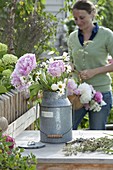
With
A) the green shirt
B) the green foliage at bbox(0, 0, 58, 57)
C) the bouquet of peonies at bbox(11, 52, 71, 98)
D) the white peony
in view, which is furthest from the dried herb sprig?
the green foliage at bbox(0, 0, 58, 57)

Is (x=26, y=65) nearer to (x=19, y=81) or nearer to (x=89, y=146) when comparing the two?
(x=19, y=81)

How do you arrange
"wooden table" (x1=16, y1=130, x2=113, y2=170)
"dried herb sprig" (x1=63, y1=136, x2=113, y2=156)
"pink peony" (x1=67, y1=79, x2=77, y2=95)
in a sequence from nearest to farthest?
"wooden table" (x1=16, y1=130, x2=113, y2=170)
"dried herb sprig" (x1=63, y1=136, x2=113, y2=156)
"pink peony" (x1=67, y1=79, x2=77, y2=95)

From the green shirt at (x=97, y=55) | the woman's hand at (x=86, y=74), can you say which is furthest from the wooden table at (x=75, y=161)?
the green shirt at (x=97, y=55)

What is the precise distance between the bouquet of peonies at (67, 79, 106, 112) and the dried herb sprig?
39cm

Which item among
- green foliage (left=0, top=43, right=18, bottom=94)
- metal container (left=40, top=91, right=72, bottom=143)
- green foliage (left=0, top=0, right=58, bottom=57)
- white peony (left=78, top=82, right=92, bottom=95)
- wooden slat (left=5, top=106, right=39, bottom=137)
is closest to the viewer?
metal container (left=40, top=91, right=72, bottom=143)

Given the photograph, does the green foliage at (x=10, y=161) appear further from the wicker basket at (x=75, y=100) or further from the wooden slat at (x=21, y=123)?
the wicker basket at (x=75, y=100)

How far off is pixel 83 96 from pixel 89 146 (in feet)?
2.06

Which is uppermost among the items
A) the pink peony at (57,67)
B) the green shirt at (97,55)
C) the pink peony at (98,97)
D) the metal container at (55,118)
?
the green shirt at (97,55)

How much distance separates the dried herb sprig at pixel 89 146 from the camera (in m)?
3.52

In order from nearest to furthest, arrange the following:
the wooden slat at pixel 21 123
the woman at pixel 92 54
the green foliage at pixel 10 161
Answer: the green foliage at pixel 10 161
the wooden slat at pixel 21 123
the woman at pixel 92 54

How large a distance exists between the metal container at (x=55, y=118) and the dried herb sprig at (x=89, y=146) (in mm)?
87

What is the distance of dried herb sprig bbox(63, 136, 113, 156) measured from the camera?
3.52 metres

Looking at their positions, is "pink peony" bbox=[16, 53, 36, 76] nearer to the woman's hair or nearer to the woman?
the woman

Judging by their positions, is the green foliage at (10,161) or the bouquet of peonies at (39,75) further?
the bouquet of peonies at (39,75)
